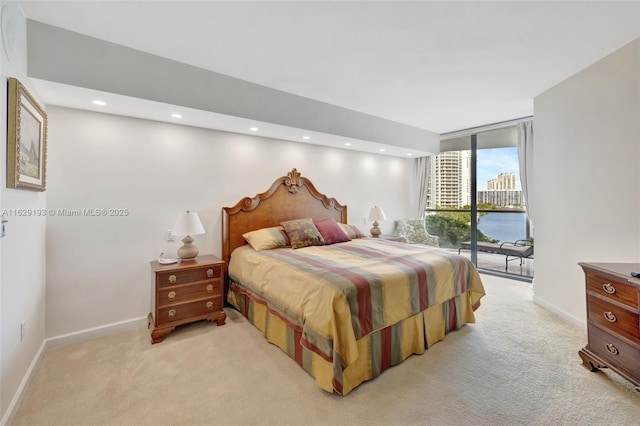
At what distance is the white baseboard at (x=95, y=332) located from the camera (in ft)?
8.15

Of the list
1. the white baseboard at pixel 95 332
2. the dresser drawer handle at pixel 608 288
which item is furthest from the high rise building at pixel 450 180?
the white baseboard at pixel 95 332

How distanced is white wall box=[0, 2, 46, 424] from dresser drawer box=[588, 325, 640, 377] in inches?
149

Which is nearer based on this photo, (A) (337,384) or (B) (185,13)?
(A) (337,384)

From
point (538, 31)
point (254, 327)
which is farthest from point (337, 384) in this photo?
point (538, 31)

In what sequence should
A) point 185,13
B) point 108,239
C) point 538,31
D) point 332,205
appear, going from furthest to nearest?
point 332,205
point 108,239
point 538,31
point 185,13

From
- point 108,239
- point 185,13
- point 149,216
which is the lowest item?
point 108,239

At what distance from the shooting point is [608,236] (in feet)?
8.07

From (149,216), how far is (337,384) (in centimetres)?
255

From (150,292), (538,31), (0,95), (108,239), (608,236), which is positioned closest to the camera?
(0,95)

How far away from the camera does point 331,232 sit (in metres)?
3.72

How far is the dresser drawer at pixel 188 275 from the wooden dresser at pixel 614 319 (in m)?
3.24

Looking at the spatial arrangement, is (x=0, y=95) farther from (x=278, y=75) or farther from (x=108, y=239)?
(x=278, y=75)

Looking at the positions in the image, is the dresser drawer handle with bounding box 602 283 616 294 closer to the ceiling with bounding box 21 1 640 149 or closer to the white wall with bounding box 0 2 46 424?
the ceiling with bounding box 21 1 640 149

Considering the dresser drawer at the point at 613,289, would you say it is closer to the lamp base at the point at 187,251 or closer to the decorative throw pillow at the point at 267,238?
the decorative throw pillow at the point at 267,238
